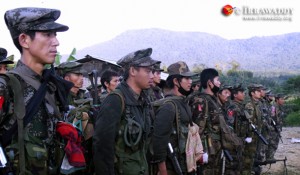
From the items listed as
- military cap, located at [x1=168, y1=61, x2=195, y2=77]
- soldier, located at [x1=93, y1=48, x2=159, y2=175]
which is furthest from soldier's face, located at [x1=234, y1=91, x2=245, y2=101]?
soldier, located at [x1=93, y1=48, x2=159, y2=175]

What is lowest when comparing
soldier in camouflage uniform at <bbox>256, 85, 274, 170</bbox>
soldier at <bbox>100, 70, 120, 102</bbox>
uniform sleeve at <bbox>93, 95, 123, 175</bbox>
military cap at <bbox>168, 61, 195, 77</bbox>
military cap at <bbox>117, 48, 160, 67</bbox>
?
soldier in camouflage uniform at <bbox>256, 85, 274, 170</bbox>

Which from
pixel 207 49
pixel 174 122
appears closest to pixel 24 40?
pixel 174 122

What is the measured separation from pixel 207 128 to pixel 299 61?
464 feet

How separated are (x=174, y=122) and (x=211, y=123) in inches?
72.6

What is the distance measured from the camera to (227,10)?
894 inches

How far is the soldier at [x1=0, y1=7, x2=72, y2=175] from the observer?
6.81 ft

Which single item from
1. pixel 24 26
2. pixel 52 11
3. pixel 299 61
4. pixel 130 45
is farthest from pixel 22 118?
pixel 130 45

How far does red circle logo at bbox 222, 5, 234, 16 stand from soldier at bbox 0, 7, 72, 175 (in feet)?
68.1

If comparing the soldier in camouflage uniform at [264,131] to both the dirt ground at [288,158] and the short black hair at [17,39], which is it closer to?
the dirt ground at [288,158]

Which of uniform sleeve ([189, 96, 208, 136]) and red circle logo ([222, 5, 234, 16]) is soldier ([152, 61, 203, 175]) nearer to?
uniform sleeve ([189, 96, 208, 136])

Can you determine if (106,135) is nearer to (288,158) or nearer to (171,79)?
(171,79)

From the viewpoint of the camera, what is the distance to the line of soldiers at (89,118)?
2127 millimetres

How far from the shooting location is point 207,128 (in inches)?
241

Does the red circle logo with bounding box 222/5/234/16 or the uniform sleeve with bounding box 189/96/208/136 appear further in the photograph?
the red circle logo with bounding box 222/5/234/16
